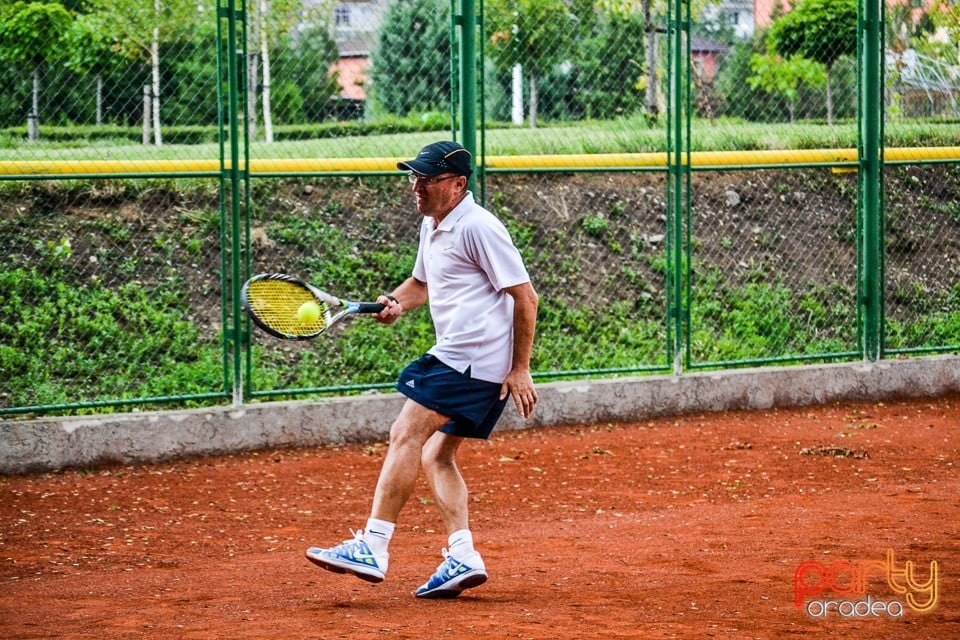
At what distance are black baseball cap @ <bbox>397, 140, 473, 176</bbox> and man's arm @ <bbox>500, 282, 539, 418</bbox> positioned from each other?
0.58 meters

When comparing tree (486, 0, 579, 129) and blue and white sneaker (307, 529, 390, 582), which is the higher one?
tree (486, 0, 579, 129)

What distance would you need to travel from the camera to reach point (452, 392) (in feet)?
18.6

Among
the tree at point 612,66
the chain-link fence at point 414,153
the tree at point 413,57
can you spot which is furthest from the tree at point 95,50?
the tree at point 612,66

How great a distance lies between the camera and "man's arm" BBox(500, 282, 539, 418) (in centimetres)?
564

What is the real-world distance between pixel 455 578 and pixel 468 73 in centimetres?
532

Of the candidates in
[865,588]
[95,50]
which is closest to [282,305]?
[865,588]

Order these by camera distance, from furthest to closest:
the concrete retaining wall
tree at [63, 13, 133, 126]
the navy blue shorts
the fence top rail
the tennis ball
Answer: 1. tree at [63, 13, 133, 126]
2. the fence top rail
3. the concrete retaining wall
4. the tennis ball
5. the navy blue shorts

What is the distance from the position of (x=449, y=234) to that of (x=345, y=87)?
215 inches

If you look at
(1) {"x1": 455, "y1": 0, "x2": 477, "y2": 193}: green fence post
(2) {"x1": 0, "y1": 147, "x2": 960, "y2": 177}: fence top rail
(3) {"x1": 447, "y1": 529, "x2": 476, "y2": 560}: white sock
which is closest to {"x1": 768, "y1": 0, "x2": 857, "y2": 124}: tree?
(2) {"x1": 0, "y1": 147, "x2": 960, "y2": 177}: fence top rail

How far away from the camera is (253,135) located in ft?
32.9

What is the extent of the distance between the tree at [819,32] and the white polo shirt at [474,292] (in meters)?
7.05

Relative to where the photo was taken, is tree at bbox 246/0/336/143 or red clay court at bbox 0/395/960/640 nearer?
red clay court at bbox 0/395/960/640

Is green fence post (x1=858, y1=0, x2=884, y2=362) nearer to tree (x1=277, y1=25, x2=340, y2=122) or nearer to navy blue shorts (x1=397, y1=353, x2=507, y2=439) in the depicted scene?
tree (x1=277, y1=25, x2=340, y2=122)

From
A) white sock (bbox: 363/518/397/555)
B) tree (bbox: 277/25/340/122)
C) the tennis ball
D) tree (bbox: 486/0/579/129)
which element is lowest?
white sock (bbox: 363/518/397/555)
